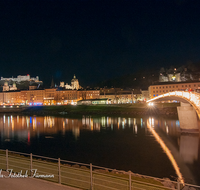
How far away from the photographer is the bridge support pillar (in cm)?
2644

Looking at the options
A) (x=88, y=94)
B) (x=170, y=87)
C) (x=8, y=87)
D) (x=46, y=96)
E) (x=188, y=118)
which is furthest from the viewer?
(x=8, y=87)

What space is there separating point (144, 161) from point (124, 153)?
2.90m

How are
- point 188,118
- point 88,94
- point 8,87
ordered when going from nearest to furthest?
point 188,118, point 88,94, point 8,87

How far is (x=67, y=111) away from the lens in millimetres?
77375

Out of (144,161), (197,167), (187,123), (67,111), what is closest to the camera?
(197,167)

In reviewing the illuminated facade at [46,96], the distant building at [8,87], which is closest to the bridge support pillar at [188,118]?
the illuminated facade at [46,96]

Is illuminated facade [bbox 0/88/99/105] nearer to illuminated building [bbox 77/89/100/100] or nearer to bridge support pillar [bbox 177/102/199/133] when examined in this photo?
illuminated building [bbox 77/89/100/100]

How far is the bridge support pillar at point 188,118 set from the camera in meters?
26.4

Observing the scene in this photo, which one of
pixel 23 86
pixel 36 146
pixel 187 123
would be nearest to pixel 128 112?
pixel 187 123

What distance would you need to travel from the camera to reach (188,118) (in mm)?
26719

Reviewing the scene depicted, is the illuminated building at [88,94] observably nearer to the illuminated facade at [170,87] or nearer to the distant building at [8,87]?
the illuminated facade at [170,87]

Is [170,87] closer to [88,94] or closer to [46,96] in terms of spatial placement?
[88,94]

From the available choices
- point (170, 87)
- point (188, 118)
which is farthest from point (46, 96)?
point (188, 118)

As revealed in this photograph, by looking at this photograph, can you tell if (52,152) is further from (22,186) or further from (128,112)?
(128,112)
